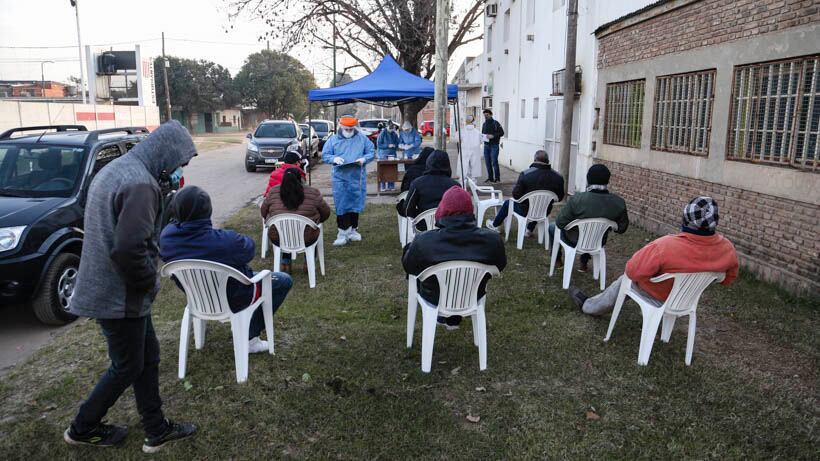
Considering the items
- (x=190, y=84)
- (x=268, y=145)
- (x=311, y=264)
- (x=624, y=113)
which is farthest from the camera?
(x=190, y=84)

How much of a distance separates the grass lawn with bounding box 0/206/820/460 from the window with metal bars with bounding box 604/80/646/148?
4828mm

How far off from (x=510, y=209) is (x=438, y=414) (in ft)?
17.0

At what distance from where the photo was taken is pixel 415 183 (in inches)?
258

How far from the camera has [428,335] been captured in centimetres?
430

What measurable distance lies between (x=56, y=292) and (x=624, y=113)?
29.7 ft

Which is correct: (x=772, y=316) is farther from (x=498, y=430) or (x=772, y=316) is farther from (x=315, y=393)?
(x=315, y=393)

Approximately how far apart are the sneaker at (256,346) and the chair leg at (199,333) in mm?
428

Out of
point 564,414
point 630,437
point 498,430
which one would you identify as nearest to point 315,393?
point 498,430

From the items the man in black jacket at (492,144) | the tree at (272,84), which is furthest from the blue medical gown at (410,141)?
the tree at (272,84)

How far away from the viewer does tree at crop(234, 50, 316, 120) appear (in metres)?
56.6

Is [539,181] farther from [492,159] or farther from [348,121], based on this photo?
[492,159]

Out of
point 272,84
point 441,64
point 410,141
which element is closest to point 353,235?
point 441,64

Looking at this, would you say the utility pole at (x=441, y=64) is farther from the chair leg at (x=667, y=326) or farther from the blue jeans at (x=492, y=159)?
the chair leg at (x=667, y=326)

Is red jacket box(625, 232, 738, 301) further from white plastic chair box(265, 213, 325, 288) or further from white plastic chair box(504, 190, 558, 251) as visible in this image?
white plastic chair box(265, 213, 325, 288)
